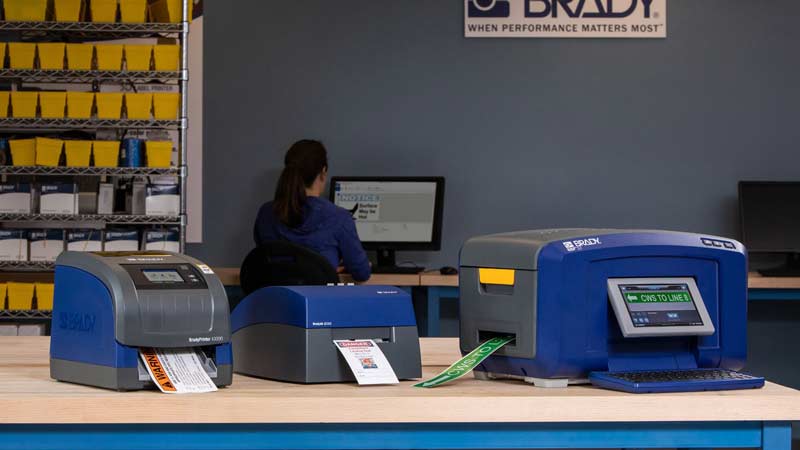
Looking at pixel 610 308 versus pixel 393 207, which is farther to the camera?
pixel 393 207

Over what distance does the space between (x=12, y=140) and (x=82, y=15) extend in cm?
59

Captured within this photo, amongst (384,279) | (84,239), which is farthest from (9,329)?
(384,279)

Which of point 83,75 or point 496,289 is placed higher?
point 83,75

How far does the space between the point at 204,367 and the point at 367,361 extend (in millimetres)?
256

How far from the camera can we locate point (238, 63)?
17.4 ft

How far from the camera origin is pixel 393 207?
5.17 m

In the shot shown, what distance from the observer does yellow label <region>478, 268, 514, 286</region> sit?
1757 millimetres

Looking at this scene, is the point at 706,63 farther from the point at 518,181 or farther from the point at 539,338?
the point at 539,338

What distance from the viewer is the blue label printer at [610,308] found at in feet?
5.58

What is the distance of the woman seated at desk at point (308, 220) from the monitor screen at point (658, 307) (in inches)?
99.7

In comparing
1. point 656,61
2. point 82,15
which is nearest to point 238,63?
point 82,15

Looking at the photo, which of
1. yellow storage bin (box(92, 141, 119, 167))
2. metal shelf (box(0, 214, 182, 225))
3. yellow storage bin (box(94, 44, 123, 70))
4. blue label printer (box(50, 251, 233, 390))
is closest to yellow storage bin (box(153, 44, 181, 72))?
yellow storage bin (box(94, 44, 123, 70))

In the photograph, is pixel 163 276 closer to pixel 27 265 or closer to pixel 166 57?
pixel 166 57

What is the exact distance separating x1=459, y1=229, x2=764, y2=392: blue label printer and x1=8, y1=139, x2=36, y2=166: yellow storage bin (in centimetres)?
305
